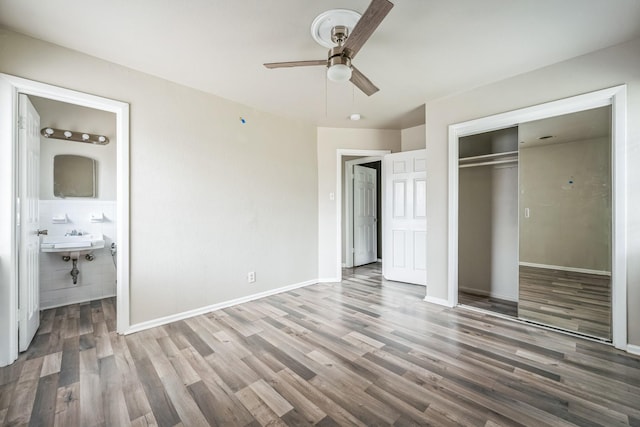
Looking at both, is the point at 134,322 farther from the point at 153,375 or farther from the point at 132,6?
the point at 132,6

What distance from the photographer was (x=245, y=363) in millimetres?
2162

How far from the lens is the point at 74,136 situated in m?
3.54

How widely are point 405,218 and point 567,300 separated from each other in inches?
84.5

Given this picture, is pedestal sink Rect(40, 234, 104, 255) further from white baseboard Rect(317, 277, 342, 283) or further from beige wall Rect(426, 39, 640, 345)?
beige wall Rect(426, 39, 640, 345)

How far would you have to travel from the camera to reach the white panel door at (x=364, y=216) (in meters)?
5.71

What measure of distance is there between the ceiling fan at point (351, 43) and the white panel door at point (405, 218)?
228cm

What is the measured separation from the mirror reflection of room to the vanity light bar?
4.74 meters

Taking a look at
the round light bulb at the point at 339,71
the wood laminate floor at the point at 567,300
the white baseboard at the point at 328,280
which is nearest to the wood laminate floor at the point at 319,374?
the wood laminate floor at the point at 567,300

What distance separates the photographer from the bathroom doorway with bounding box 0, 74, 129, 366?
213 centimetres

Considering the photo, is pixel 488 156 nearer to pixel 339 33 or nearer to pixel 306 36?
pixel 339 33

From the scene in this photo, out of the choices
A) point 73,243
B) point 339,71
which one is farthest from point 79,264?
point 339,71

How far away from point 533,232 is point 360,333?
2.17m

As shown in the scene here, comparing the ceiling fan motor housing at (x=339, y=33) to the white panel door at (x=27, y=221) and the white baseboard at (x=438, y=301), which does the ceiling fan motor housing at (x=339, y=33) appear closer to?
the white panel door at (x=27, y=221)

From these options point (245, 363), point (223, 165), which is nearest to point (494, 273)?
point (245, 363)
